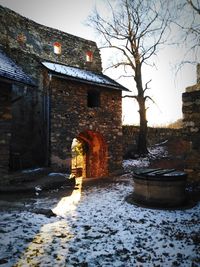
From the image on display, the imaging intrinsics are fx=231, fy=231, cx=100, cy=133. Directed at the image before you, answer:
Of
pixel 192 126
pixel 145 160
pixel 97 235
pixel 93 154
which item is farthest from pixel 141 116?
pixel 97 235

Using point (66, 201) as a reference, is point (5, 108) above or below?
above

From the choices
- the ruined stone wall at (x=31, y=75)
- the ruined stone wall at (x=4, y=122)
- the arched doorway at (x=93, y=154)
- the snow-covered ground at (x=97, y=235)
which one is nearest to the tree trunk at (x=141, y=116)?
the arched doorway at (x=93, y=154)

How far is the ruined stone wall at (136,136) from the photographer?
16.4m

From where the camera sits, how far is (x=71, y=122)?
12.0 meters

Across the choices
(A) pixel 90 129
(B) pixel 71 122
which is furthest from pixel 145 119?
(B) pixel 71 122

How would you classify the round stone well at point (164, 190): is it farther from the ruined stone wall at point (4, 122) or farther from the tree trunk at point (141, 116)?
the tree trunk at point (141, 116)

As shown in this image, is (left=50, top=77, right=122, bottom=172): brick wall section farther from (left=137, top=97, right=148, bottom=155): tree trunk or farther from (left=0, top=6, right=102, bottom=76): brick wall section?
(left=0, top=6, right=102, bottom=76): brick wall section

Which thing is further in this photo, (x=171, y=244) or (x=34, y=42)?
(x=34, y=42)

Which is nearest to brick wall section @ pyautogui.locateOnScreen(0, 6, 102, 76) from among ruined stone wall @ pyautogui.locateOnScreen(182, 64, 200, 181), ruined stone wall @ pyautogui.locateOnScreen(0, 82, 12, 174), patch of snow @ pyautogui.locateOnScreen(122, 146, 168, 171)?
ruined stone wall @ pyautogui.locateOnScreen(0, 82, 12, 174)

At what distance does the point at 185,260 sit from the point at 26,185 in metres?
6.49

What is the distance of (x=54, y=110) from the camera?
11.5 meters

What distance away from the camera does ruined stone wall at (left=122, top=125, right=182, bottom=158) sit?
1644 centimetres

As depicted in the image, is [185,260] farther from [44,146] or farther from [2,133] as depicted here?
[44,146]

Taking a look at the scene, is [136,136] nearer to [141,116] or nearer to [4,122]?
[141,116]
